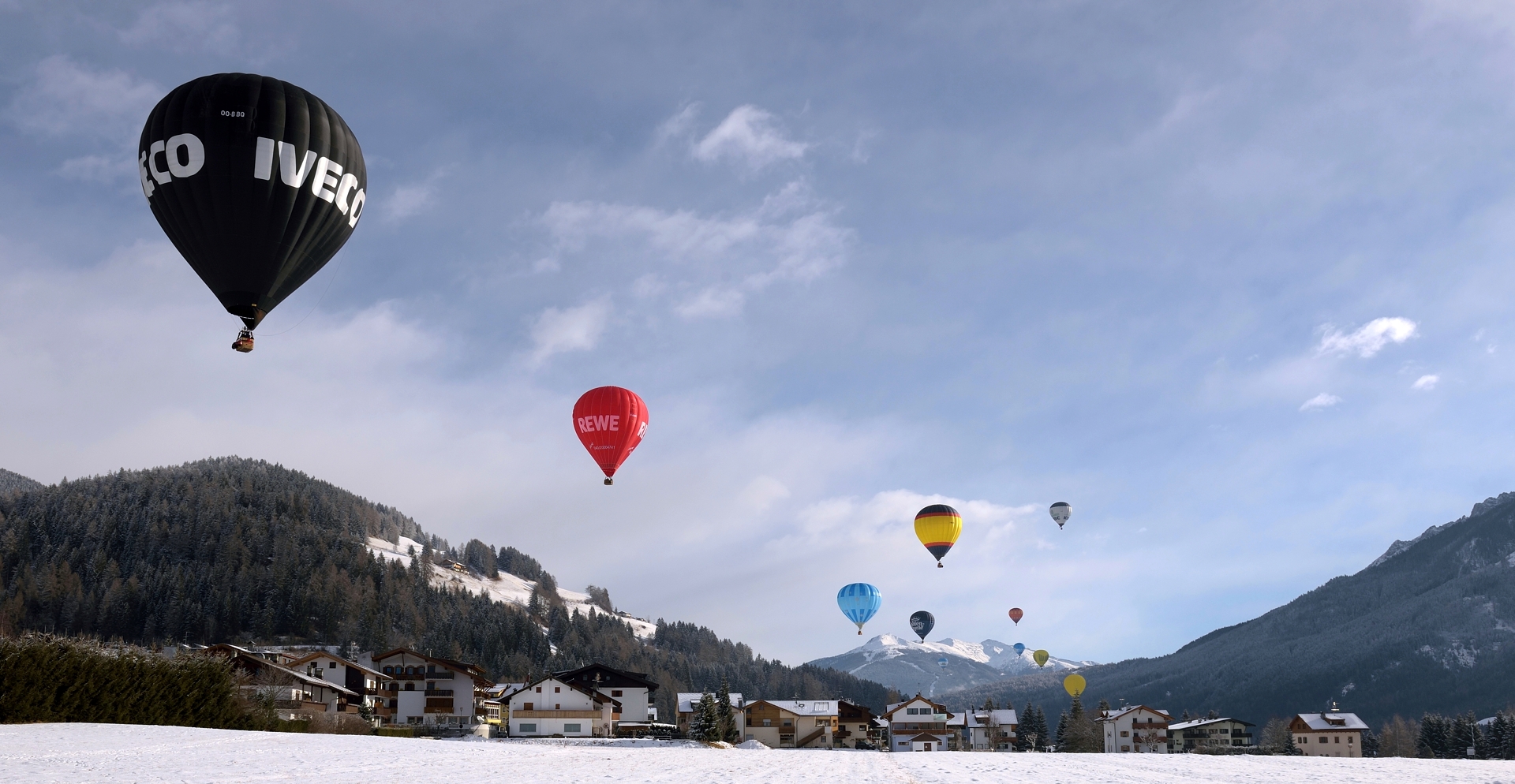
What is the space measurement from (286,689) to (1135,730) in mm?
82695

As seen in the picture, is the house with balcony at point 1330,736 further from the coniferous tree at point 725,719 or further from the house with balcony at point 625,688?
the house with balcony at point 625,688

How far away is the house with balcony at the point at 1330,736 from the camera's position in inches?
3698

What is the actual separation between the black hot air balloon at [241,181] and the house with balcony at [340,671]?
62579mm

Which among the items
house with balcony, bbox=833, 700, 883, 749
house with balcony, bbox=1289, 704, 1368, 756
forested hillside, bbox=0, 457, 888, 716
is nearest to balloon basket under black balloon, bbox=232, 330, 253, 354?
house with balcony, bbox=833, 700, 883, 749

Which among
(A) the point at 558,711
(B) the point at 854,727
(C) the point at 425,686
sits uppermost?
(C) the point at 425,686

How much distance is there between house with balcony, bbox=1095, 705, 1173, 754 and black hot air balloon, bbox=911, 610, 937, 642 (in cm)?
2071

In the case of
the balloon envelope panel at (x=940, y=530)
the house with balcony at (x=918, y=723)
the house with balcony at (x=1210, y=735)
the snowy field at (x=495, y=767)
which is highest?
the balloon envelope panel at (x=940, y=530)

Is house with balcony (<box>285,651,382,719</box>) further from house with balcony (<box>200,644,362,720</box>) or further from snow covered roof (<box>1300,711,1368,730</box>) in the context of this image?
snow covered roof (<box>1300,711,1368,730</box>)

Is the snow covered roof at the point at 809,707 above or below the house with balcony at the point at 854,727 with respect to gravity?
above

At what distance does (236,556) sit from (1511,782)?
8169 inches

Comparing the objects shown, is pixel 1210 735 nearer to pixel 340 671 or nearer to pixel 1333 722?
pixel 1333 722

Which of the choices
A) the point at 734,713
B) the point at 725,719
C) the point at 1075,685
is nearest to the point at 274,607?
the point at 734,713

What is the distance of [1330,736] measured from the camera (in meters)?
94.1

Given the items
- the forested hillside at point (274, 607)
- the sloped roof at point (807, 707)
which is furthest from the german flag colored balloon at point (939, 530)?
the forested hillside at point (274, 607)
